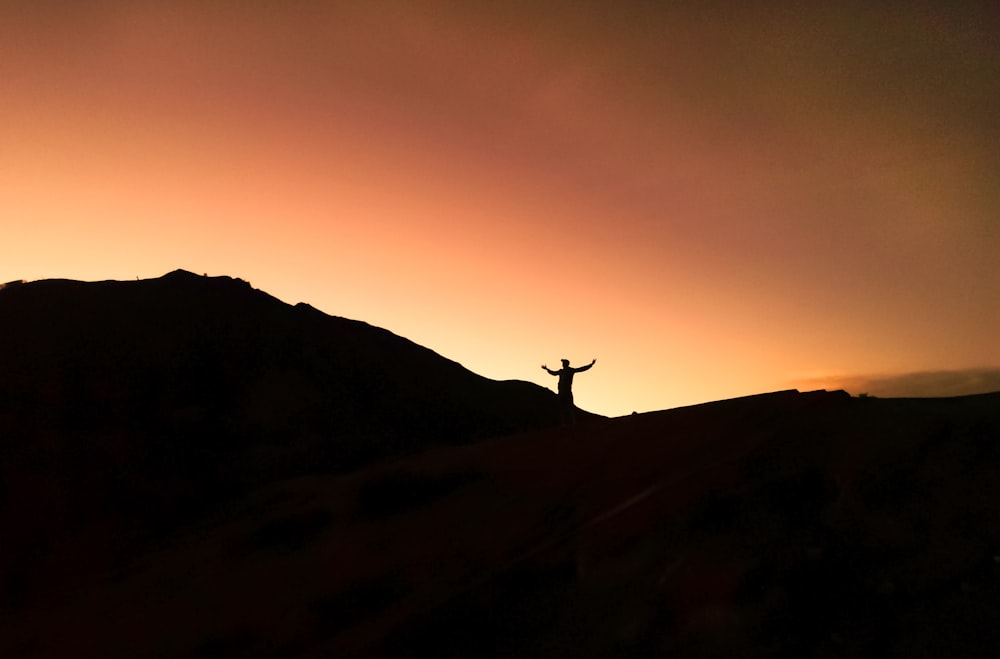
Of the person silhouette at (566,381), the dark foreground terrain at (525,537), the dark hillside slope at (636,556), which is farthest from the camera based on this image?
the person silhouette at (566,381)

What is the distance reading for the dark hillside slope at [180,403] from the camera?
1898 centimetres

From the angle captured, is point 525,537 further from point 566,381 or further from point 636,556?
point 566,381

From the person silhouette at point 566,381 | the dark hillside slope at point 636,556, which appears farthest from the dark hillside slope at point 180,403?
the person silhouette at point 566,381

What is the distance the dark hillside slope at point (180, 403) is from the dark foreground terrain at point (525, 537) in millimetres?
101

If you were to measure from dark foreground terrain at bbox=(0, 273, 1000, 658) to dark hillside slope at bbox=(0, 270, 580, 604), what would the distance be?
0.33 ft

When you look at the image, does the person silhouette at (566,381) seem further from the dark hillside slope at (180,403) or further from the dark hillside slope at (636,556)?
the dark hillside slope at (180,403)

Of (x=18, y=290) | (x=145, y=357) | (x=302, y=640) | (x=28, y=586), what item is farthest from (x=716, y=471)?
(x=18, y=290)

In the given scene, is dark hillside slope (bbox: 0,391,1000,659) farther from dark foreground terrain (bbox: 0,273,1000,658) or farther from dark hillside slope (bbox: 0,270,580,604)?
dark hillside slope (bbox: 0,270,580,604)

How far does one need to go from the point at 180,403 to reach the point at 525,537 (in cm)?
1515

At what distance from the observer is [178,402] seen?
72.7 ft

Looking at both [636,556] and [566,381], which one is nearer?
[636,556]

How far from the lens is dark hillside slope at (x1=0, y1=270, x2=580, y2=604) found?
1898 cm

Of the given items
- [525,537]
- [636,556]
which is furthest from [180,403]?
[636,556]

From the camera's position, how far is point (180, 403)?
72.8 feet
